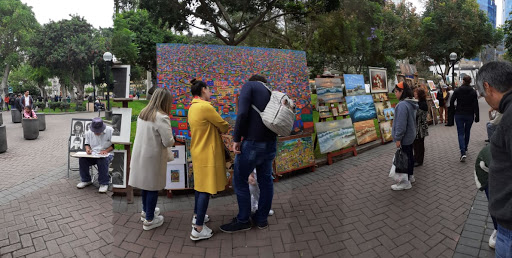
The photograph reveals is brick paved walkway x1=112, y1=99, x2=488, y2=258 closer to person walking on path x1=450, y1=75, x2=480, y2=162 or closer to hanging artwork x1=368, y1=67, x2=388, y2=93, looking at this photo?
person walking on path x1=450, y1=75, x2=480, y2=162

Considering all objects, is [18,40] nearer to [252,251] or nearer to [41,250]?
[41,250]

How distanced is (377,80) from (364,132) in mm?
1893

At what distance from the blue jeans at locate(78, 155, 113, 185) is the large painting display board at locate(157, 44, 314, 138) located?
1.74 metres

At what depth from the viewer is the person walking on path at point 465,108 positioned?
5.79m

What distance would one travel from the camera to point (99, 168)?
16.1ft

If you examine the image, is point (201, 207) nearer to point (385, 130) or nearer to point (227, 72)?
point (227, 72)

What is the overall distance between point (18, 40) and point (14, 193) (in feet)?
74.8

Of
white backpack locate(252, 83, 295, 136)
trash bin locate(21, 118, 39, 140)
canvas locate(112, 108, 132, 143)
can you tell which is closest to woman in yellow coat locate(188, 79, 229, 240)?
white backpack locate(252, 83, 295, 136)

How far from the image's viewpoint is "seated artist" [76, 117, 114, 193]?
474cm

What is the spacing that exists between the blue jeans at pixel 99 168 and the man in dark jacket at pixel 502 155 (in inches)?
203

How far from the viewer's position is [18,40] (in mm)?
21391

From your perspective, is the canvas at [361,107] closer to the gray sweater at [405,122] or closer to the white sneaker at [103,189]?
the gray sweater at [405,122]

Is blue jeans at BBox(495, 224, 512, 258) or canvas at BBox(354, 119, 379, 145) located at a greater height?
canvas at BBox(354, 119, 379, 145)

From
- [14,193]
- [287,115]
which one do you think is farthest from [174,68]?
[14,193]
